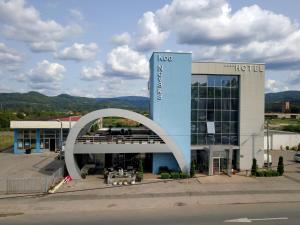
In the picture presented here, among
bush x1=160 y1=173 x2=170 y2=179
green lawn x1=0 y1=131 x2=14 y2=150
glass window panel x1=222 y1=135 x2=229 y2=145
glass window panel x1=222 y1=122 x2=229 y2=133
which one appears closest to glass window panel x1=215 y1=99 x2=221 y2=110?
glass window panel x1=222 y1=122 x2=229 y2=133

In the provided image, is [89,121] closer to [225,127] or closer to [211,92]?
[211,92]

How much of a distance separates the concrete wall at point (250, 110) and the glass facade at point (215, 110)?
25.7 inches

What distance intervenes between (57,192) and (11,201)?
3.95 metres

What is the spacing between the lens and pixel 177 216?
884 inches

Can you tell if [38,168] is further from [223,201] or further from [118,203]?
[223,201]

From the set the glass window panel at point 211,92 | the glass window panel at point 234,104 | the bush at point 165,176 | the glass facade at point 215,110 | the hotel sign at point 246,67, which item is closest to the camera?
the bush at point 165,176

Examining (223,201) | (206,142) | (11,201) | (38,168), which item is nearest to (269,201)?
(223,201)

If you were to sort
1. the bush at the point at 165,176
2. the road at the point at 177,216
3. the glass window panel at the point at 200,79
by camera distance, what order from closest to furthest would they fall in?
the road at the point at 177,216, the bush at the point at 165,176, the glass window panel at the point at 200,79

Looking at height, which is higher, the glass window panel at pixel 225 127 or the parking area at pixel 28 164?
the glass window panel at pixel 225 127

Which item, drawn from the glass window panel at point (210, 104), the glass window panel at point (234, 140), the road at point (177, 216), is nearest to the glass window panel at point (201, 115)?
the glass window panel at point (210, 104)

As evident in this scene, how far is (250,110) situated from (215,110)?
395 centimetres

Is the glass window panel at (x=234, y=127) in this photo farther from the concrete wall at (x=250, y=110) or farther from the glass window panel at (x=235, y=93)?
the glass window panel at (x=235, y=93)

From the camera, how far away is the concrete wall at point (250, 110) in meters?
39.4

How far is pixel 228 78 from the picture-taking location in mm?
39344
